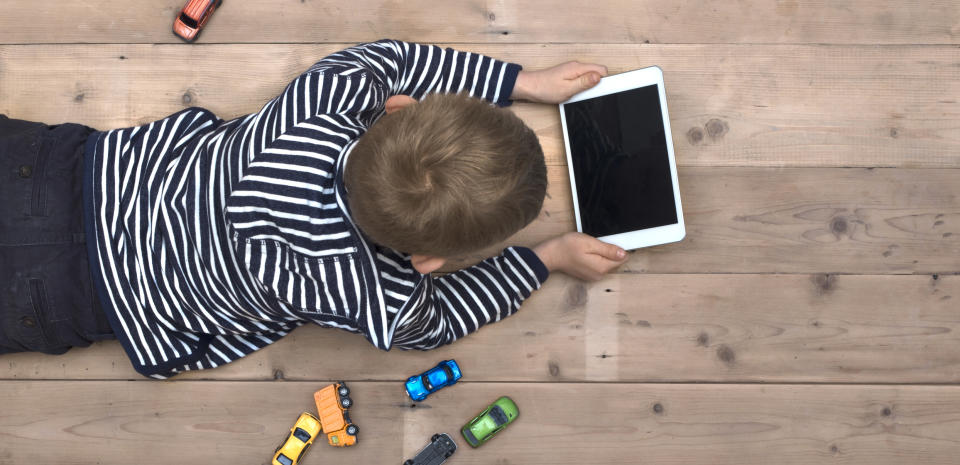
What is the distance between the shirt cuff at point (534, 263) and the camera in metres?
0.80

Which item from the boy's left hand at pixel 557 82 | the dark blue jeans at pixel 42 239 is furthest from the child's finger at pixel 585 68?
the dark blue jeans at pixel 42 239

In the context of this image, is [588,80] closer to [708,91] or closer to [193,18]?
[708,91]

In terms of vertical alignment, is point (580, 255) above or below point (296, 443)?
above

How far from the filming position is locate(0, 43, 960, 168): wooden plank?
2.77 feet

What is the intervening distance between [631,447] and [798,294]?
0.29 metres

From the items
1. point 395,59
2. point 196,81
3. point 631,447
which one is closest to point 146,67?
point 196,81

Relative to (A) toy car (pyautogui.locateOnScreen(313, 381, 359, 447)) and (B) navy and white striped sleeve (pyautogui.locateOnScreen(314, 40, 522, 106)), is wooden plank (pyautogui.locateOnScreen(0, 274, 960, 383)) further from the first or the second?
(B) navy and white striped sleeve (pyautogui.locateOnScreen(314, 40, 522, 106))

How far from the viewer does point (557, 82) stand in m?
0.81

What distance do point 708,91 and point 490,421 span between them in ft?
1.66

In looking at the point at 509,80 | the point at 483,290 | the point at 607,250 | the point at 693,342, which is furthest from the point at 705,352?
the point at 509,80

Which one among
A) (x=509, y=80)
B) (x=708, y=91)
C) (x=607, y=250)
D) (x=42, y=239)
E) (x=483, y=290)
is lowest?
(x=42, y=239)

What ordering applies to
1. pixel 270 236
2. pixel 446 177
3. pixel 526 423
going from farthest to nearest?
1. pixel 526 423
2. pixel 270 236
3. pixel 446 177

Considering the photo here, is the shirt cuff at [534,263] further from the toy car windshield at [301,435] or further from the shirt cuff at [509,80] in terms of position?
the toy car windshield at [301,435]

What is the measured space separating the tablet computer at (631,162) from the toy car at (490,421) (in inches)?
9.6
